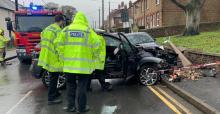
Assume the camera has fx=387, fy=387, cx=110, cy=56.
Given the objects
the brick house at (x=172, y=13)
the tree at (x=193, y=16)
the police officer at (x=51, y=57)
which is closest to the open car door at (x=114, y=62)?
the police officer at (x=51, y=57)

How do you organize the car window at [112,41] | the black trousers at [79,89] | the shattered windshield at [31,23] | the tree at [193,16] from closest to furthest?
the black trousers at [79,89] < the car window at [112,41] < the shattered windshield at [31,23] < the tree at [193,16]

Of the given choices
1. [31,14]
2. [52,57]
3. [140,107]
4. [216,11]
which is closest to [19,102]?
[52,57]

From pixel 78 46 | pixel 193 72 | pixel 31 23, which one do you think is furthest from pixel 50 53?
pixel 31 23

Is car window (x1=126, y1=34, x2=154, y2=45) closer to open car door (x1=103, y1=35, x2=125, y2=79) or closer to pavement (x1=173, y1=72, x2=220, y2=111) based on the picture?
pavement (x1=173, y1=72, x2=220, y2=111)

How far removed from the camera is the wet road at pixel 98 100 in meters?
8.09

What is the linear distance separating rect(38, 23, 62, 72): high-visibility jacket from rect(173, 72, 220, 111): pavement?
3257 mm

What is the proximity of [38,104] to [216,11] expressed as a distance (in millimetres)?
43711

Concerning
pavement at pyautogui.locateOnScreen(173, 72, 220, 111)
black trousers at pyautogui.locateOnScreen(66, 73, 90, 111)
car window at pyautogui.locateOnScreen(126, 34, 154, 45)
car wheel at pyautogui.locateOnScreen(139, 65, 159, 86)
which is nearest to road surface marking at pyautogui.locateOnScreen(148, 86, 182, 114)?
car wheel at pyautogui.locateOnScreen(139, 65, 159, 86)

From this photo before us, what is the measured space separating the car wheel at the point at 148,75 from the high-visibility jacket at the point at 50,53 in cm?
318

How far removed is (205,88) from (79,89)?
12.4 feet

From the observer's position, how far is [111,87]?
34.6ft

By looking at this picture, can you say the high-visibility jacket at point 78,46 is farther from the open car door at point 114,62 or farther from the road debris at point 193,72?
the road debris at point 193,72

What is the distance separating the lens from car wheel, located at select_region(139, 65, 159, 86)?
11031 millimetres

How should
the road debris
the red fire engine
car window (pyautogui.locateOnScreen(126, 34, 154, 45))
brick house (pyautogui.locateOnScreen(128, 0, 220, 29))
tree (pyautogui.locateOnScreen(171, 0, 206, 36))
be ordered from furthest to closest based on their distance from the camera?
brick house (pyautogui.locateOnScreen(128, 0, 220, 29))
tree (pyautogui.locateOnScreen(171, 0, 206, 36))
the red fire engine
car window (pyautogui.locateOnScreen(126, 34, 154, 45))
the road debris
